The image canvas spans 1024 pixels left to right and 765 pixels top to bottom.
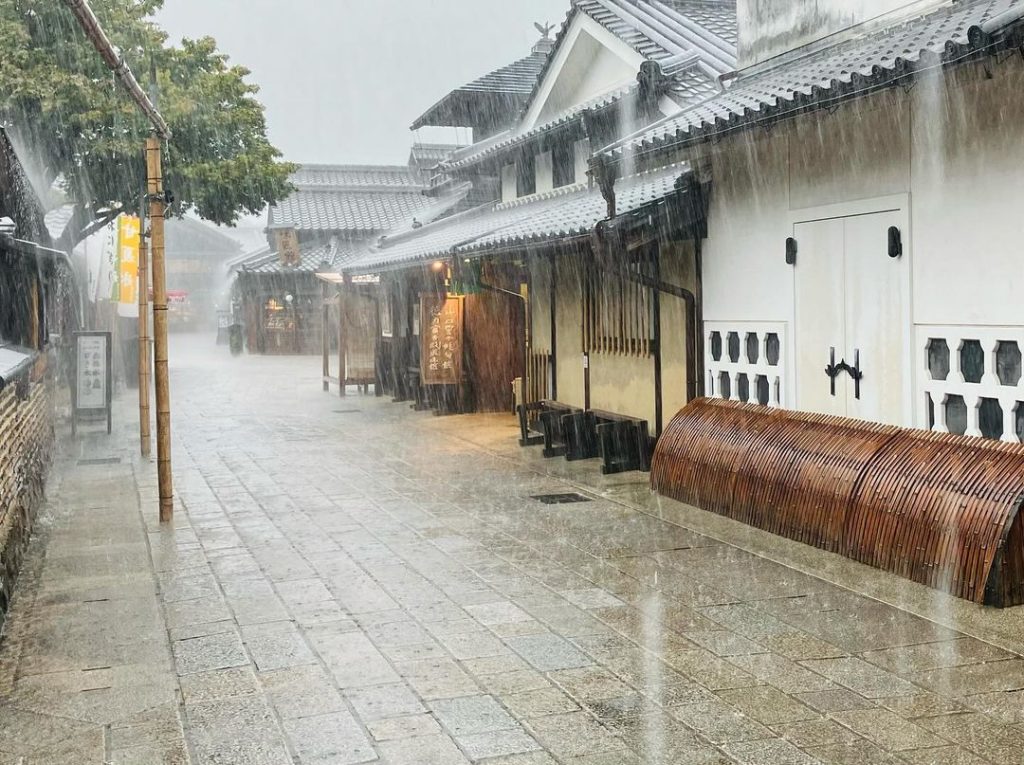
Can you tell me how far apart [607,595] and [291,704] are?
106 inches

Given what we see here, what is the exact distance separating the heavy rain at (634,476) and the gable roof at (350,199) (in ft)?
92.2

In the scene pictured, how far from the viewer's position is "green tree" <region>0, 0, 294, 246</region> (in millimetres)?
17703

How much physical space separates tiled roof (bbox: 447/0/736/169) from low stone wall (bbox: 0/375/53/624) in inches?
377

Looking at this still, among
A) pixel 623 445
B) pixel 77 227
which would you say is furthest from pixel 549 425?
pixel 77 227

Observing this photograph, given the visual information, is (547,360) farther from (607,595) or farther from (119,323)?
(119,323)

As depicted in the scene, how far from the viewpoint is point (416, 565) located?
8.62 metres

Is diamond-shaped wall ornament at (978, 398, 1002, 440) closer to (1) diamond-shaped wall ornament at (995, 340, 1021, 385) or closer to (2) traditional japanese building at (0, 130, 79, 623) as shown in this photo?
(1) diamond-shaped wall ornament at (995, 340, 1021, 385)

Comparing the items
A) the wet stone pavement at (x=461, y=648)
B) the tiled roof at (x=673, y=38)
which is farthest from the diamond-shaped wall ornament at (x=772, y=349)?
the tiled roof at (x=673, y=38)

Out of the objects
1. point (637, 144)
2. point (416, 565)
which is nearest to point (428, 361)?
point (637, 144)

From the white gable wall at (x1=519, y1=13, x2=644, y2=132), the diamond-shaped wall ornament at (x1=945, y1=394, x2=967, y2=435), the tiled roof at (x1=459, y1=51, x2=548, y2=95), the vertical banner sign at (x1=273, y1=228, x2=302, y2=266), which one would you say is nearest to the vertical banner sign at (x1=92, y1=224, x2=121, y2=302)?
the tiled roof at (x1=459, y1=51, x2=548, y2=95)

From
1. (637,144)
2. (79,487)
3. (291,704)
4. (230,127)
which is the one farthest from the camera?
(230,127)

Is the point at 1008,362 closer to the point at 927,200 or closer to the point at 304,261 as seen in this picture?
the point at 927,200

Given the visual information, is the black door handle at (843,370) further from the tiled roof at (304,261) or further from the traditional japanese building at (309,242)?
the tiled roof at (304,261)

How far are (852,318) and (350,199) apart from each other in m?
42.3
